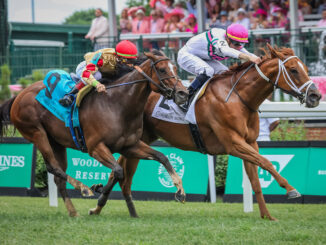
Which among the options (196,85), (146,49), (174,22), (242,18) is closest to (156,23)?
(174,22)

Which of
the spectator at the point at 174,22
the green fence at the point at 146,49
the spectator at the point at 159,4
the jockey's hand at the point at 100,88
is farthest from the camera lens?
the spectator at the point at 159,4

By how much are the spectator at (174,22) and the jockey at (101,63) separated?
720cm

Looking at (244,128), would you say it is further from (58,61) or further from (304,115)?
(58,61)

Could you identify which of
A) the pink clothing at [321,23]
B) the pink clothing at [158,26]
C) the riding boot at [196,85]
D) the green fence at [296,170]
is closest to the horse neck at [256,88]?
the riding boot at [196,85]

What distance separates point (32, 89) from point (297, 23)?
6.85 metres

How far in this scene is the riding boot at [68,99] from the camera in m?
7.58

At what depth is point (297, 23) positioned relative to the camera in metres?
13.0

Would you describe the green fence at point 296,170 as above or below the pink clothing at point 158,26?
below

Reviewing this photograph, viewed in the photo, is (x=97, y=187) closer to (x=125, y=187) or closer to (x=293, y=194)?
(x=125, y=187)

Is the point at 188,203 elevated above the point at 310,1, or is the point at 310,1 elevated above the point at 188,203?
the point at 310,1

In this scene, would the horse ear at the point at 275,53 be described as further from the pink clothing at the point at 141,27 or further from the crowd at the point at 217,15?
the pink clothing at the point at 141,27

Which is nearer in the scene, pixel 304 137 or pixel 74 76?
pixel 74 76

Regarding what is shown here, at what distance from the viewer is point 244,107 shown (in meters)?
7.39

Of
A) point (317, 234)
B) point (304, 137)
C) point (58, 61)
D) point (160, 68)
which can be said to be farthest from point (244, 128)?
point (58, 61)
